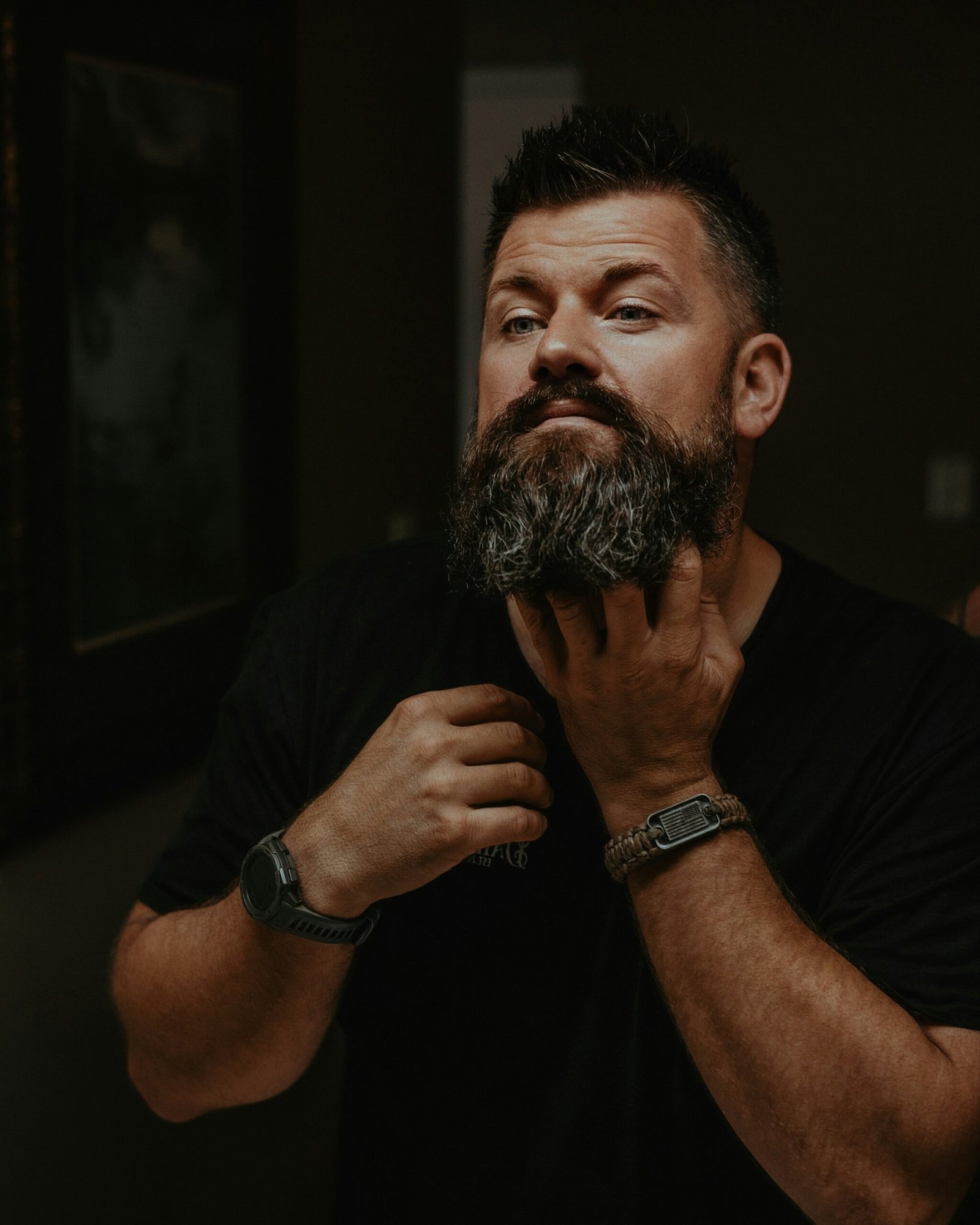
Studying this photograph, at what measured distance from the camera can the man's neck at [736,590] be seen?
1.01 metres

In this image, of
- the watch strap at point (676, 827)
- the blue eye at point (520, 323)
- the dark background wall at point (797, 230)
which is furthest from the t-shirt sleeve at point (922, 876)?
the dark background wall at point (797, 230)

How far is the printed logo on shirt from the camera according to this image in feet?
3.11

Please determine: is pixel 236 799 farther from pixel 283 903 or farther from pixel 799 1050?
pixel 799 1050

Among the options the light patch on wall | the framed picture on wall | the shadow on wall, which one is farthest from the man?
the light patch on wall

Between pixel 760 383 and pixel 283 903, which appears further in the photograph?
pixel 760 383

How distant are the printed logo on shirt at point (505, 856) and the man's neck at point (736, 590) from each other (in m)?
0.14

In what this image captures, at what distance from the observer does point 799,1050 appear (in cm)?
77

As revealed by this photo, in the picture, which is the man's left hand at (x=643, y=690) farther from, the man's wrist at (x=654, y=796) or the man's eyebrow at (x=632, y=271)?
the man's eyebrow at (x=632, y=271)

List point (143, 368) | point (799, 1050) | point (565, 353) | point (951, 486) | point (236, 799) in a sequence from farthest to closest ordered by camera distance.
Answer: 1. point (951, 486)
2. point (143, 368)
3. point (236, 799)
4. point (565, 353)
5. point (799, 1050)

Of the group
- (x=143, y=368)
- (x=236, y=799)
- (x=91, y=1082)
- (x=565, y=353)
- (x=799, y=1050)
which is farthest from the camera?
(x=143, y=368)

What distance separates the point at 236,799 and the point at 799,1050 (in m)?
0.52

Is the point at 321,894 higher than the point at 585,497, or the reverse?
the point at 585,497

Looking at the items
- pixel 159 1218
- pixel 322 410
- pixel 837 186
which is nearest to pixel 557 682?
pixel 159 1218

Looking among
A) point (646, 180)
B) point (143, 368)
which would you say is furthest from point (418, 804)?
point (143, 368)
